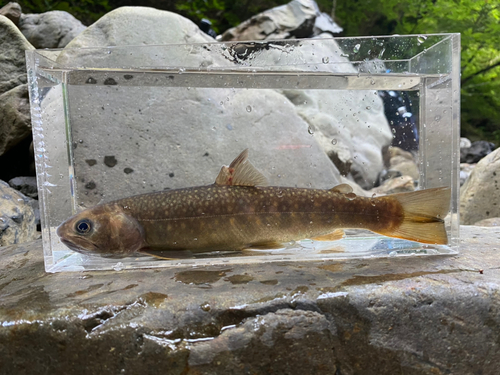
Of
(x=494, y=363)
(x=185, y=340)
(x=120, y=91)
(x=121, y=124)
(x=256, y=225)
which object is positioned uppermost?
(x=120, y=91)

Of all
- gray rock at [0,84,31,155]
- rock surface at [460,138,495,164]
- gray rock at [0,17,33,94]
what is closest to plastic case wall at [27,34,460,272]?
gray rock at [0,84,31,155]

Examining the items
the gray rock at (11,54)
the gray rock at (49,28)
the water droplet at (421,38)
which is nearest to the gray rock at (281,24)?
the gray rock at (49,28)

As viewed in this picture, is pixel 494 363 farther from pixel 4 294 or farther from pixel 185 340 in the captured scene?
pixel 4 294

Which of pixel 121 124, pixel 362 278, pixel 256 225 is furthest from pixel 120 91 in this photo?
pixel 362 278

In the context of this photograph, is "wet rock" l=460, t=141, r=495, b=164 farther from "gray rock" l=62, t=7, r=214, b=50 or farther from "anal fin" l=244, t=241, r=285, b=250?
"anal fin" l=244, t=241, r=285, b=250

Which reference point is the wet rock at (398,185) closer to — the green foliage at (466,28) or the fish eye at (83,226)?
the fish eye at (83,226)

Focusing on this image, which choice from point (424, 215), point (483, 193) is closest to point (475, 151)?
point (483, 193)
